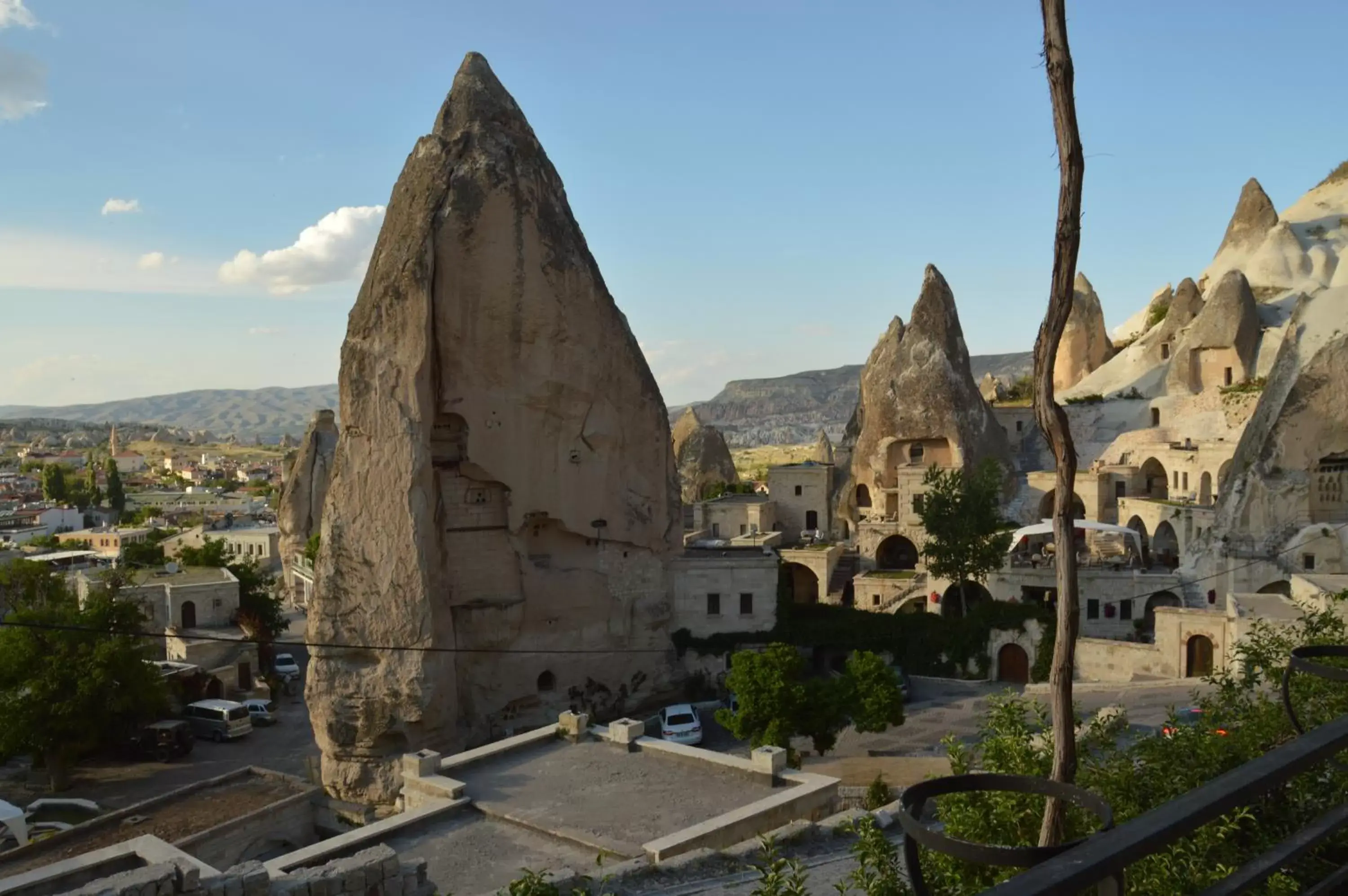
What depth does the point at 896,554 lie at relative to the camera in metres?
38.7

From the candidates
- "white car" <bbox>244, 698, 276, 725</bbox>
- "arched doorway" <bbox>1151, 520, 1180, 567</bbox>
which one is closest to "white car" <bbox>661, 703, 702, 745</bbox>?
"white car" <bbox>244, 698, 276, 725</bbox>

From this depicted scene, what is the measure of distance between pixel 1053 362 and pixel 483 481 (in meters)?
24.1

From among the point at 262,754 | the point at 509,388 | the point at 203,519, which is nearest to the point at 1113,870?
the point at 509,388

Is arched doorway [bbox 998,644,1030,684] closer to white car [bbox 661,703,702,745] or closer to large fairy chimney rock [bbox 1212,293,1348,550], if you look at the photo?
large fairy chimney rock [bbox 1212,293,1348,550]

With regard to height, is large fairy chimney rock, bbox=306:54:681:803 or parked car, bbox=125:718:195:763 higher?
large fairy chimney rock, bbox=306:54:681:803

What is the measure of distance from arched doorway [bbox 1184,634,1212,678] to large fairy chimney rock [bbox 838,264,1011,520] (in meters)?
15.5

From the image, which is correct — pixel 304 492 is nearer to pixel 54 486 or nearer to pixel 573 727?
pixel 573 727

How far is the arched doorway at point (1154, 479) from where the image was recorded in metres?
41.6

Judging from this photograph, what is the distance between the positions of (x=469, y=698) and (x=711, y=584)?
765 centimetres

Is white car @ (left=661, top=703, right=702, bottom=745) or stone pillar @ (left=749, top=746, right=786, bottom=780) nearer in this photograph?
stone pillar @ (left=749, top=746, right=786, bottom=780)

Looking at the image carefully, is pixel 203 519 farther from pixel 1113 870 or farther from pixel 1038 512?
pixel 1113 870

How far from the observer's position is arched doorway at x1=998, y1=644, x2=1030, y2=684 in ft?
96.8

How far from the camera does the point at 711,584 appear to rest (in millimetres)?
30938

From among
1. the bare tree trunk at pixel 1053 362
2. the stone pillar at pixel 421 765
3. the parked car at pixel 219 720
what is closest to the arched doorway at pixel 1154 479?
the parked car at pixel 219 720
